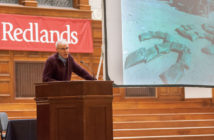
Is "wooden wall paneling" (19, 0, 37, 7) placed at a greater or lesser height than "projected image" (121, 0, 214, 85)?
greater

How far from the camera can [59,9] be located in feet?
33.4

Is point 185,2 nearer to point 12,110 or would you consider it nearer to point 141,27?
point 141,27

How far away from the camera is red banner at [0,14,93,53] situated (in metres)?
9.38

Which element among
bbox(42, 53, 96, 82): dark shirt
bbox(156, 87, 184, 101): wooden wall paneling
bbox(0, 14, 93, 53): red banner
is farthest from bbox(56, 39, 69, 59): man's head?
bbox(156, 87, 184, 101): wooden wall paneling

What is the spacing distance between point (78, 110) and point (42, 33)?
5769 mm

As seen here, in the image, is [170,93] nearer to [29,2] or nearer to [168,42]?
[29,2]

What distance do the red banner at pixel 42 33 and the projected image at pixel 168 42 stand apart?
4.00m

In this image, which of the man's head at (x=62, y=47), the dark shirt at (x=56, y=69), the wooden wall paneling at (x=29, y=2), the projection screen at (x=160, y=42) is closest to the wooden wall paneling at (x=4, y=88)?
the wooden wall paneling at (x=29, y=2)

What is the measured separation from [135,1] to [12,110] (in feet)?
12.7

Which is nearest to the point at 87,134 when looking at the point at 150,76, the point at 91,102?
the point at 91,102

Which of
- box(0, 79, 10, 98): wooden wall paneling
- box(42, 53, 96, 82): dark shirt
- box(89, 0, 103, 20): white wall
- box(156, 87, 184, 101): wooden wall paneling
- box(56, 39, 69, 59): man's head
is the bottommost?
box(156, 87, 184, 101): wooden wall paneling

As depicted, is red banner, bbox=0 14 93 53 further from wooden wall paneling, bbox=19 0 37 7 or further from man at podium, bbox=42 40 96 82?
man at podium, bbox=42 40 96 82

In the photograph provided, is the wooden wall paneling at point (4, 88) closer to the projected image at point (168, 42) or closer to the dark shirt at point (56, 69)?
the projected image at point (168, 42)

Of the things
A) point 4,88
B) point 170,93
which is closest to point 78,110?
point 4,88
